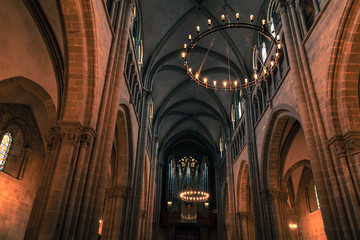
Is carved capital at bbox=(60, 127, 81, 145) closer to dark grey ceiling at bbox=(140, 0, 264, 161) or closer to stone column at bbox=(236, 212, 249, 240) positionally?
dark grey ceiling at bbox=(140, 0, 264, 161)

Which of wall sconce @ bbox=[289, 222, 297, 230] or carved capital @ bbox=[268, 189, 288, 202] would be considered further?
wall sconce @ bbox=[289, 222, 297, 230]

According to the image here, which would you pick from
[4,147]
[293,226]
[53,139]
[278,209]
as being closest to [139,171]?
[4,147]

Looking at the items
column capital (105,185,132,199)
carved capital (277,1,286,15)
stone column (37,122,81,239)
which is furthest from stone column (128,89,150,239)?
carved capital (277,1,286,15)

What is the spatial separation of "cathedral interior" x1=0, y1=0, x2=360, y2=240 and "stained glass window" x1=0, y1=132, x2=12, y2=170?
0.19 ft

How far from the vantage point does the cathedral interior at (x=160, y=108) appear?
7.91 metres

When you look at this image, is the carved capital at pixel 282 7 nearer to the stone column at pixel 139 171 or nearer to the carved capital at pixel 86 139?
the stone column at pixel 139 171

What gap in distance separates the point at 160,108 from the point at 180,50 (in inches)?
245

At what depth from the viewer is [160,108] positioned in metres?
25.0

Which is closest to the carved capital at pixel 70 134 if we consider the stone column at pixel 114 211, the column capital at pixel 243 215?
the stone column at pixel 114 211

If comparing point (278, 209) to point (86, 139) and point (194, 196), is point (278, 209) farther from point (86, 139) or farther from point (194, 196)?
point (194, 196)

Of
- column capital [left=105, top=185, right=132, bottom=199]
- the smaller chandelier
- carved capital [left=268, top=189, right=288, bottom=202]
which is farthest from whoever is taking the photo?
the smaller chandelier

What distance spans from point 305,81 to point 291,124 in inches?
208

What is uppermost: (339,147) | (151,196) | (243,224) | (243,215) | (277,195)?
(151,196)

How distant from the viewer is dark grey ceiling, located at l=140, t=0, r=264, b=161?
57.3ft
